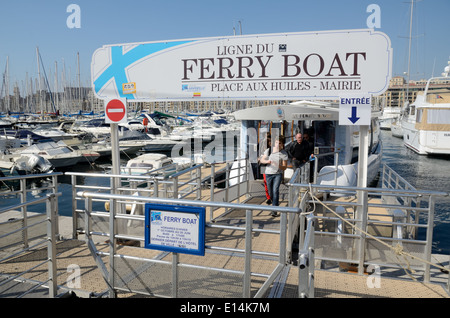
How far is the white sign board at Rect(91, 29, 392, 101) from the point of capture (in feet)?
18.5

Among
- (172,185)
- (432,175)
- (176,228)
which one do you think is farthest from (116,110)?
(432,175)

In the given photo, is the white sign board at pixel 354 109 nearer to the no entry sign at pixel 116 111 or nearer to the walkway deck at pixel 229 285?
the walkway deck at pixel 229 285

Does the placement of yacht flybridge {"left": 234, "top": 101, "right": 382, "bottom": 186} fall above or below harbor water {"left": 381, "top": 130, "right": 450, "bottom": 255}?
above

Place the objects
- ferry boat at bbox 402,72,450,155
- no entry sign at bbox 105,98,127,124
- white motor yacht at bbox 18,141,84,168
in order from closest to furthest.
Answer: no entry sign at bbox 105,98,127,124 → white motor yacht at bbox 18,141,84,168 → ferry boat at bbox 402,72,450,155

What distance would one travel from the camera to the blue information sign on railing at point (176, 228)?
3807mm

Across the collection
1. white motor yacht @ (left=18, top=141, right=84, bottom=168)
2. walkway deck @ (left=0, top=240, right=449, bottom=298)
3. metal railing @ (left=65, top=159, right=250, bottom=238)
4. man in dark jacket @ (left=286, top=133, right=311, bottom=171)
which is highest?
man in dark jacket @ (left=286, top=133, right=311, bottom=171)

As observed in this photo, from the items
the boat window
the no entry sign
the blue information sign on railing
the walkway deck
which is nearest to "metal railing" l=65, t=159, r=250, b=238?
the no entry sign

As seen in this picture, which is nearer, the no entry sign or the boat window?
the no entry sign

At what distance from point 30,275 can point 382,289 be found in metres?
4.88

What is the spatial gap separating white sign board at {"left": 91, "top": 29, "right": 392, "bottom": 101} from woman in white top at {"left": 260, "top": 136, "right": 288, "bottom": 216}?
2.17m

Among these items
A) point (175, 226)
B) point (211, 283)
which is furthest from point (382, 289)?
point (175, 226)

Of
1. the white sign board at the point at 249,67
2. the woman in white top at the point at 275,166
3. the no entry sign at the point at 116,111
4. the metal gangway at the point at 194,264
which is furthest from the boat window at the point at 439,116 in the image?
the no entry sign at the point at 116,111

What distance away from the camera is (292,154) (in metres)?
9.72

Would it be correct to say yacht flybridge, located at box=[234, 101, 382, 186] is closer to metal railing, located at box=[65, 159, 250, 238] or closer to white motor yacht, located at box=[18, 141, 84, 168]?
metal railing, located at box=[65, 159, 250, 238]
